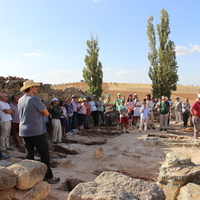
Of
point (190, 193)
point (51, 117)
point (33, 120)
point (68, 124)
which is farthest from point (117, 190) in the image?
point (68, 124)

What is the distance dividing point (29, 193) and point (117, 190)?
1.50m

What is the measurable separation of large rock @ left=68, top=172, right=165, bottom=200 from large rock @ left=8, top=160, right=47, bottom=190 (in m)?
0.90

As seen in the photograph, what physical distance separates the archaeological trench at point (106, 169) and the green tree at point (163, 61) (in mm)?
14230

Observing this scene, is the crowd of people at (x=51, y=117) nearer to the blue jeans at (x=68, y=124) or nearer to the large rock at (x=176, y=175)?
the blue jeans at (x=68, y=124)

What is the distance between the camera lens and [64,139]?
9.63 metres

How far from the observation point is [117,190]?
3.03 metres

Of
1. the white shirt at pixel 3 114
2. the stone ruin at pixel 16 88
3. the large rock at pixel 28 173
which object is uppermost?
the stone ruin at pixel 16 88

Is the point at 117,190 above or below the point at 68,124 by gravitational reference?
above

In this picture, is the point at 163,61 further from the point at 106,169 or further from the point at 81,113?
the point at 106,169

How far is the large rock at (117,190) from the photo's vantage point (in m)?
2.91

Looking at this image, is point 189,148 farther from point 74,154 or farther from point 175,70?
point 175,70

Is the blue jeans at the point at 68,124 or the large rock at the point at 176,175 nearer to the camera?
the large rock at the point at 176,175

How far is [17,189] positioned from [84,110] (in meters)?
8.12

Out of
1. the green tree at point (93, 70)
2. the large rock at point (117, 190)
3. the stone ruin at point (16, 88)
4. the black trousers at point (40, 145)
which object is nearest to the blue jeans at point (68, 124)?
the stone ruin at point (16, 88)
